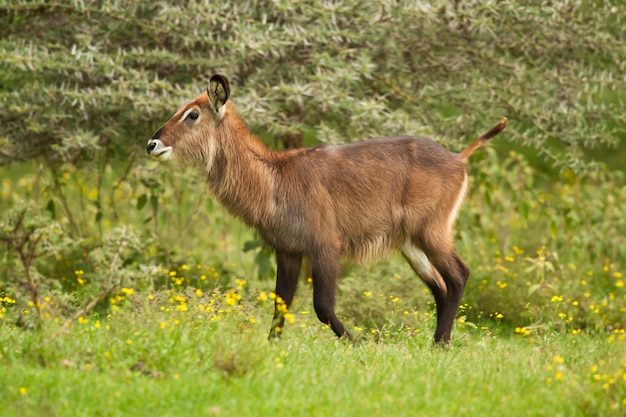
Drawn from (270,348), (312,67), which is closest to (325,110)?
(312,67)

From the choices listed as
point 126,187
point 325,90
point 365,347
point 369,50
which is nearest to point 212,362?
point 365,347

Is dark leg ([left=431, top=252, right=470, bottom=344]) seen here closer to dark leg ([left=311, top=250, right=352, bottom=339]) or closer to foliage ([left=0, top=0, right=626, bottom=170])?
dark leg ([left=311, top=250, right=352, bottom=339])

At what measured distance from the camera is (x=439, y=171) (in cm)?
646

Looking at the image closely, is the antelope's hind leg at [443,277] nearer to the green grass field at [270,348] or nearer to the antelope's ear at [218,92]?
the green grass field at [270,348]

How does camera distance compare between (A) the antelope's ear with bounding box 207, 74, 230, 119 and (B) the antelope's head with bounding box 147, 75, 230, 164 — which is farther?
(B) the antelope's head with bounding box 147, 75, 230, 164

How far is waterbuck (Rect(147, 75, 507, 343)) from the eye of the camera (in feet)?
20.2

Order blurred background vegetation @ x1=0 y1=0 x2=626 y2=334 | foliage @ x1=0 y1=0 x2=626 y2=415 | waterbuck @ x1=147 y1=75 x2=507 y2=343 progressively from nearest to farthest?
waterbuck @ x1=147 y1=75 x2=507 y2=343 → foliage @ x1=0 y1=0 x2=626 y2=415 → blurred background vegetation @ x1=0 y1=0 x2=626 y2=334

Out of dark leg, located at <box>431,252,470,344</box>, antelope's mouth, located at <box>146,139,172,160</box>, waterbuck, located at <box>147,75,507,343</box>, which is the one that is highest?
antelope's mouth, located at <box>146,139,172,160</box>

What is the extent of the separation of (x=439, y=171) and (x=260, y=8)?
2.26m

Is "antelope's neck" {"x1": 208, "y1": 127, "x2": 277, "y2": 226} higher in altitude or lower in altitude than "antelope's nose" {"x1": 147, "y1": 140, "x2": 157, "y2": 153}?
lower

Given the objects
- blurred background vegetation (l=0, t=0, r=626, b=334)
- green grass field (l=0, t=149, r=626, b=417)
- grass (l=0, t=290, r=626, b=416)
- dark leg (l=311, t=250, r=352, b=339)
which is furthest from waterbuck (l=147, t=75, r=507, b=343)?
blurred background vegetation (l=0, t=0, r=626, b=334)

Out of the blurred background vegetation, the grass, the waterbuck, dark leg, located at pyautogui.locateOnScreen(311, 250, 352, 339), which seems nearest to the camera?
the grass

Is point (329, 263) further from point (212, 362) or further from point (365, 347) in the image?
point (212, 362)

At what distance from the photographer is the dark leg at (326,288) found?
19.8ft
